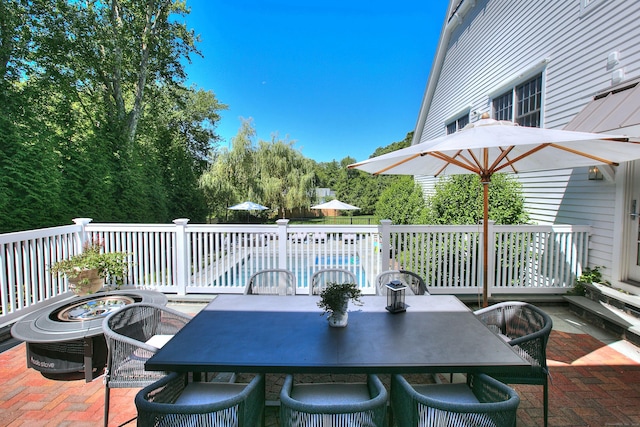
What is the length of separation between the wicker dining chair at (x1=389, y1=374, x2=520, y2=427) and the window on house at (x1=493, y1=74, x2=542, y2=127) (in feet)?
19.6

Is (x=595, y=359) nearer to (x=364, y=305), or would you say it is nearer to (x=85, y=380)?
(x=364, y=305)

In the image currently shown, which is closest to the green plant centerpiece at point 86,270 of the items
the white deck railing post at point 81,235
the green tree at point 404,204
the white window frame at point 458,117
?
the white deck railing post at point 81,235

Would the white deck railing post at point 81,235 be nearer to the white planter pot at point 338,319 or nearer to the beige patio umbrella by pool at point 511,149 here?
the beige patio umbrella by pool at point 511,149

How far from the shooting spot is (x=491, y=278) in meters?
4.69

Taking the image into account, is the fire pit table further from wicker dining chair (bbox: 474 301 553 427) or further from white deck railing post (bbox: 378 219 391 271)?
white deck railing post (bbox: 378 219 391 271)

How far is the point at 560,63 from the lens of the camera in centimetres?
524

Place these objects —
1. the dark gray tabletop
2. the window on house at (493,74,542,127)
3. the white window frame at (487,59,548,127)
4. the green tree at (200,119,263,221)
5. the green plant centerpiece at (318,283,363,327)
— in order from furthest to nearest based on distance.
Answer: the green tree at (200,119,263,221), the window on house at (493,74,542,127), the white window frame at (487,59,548,127), the green plant centerpiece at (318,283,363,327), the dark gray tabletop

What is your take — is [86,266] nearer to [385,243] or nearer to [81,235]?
[81,235]

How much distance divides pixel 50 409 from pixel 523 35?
8.94 m

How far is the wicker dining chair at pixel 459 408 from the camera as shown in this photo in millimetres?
1350

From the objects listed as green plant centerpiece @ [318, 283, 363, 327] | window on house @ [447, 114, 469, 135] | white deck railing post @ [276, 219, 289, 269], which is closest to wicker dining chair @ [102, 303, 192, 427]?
green plant centerpiece @ [318, 283, 363, 327]

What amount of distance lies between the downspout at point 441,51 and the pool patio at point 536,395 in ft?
28.9

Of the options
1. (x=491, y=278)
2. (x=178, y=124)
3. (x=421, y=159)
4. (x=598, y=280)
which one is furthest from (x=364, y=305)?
(x=178, y=124)

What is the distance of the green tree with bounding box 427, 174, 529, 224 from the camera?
604 centimetres
